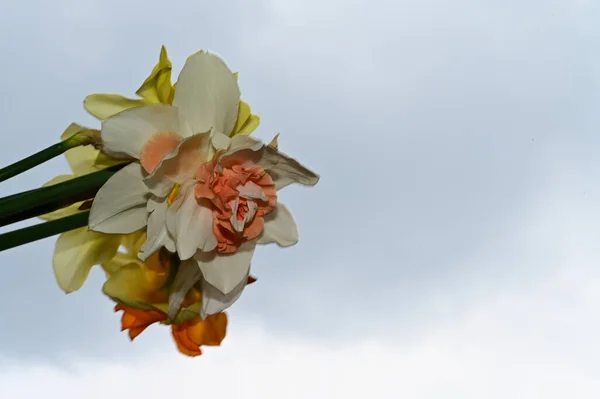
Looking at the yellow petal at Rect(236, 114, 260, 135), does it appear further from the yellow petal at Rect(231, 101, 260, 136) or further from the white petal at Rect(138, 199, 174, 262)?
the white petal at Rect(138, 199, 174, 262)

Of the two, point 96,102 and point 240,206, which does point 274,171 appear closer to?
point 240,206

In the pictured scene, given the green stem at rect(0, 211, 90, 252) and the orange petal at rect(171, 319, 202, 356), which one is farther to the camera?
the orange petal at rect(171, 319, 202, 356)

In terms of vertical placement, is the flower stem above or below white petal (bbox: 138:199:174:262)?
above

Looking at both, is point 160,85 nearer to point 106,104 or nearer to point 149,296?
point 106,104

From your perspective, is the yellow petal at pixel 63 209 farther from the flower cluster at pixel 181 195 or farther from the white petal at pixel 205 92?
the white petal at pixel 205 92

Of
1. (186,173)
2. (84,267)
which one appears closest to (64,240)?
(84,267)

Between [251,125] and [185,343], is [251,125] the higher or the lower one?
the higher one

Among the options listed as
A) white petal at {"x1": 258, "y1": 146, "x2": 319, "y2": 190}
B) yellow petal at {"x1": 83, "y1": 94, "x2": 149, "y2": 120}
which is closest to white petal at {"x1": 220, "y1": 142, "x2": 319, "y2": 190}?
white petal at {"x1": 258, "y1": 146, "x2": 319, "y2": 190}

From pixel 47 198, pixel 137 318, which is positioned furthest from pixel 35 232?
pixel 137 318
